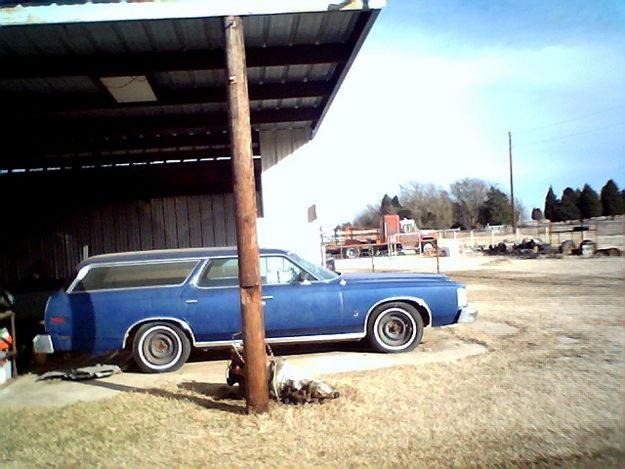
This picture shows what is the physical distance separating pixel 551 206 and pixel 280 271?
62.0 m

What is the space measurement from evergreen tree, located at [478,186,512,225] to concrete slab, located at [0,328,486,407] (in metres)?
69.8

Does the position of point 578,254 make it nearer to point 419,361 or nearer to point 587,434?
point 419,361

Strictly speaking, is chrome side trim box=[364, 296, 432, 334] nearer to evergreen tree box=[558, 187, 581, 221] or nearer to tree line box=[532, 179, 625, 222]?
tree line box=[532, 179, 625, 222]

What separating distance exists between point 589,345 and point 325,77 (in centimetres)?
572

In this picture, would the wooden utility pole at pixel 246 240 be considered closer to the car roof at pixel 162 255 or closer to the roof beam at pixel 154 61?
the car roof at pixel 162 255

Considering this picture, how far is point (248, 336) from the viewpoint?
5.01 m

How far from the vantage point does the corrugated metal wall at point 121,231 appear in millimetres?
14305

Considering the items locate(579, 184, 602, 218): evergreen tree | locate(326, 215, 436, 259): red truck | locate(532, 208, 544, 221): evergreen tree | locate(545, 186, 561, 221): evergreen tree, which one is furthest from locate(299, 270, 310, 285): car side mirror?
locate(532, 208, 544, 221): evergreen tree

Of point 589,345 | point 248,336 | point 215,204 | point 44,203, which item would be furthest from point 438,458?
point 44,203

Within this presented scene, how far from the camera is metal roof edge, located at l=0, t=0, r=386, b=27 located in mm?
5518

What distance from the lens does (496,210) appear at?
74000 mm

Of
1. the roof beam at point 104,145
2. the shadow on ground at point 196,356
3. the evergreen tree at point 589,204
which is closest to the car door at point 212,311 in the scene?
the shadow on ground at point 196,356

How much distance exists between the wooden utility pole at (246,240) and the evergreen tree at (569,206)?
56.6 m

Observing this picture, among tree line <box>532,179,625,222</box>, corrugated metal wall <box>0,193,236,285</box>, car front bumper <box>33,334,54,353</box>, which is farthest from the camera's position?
tree line <box>532,179,625,222</box>
